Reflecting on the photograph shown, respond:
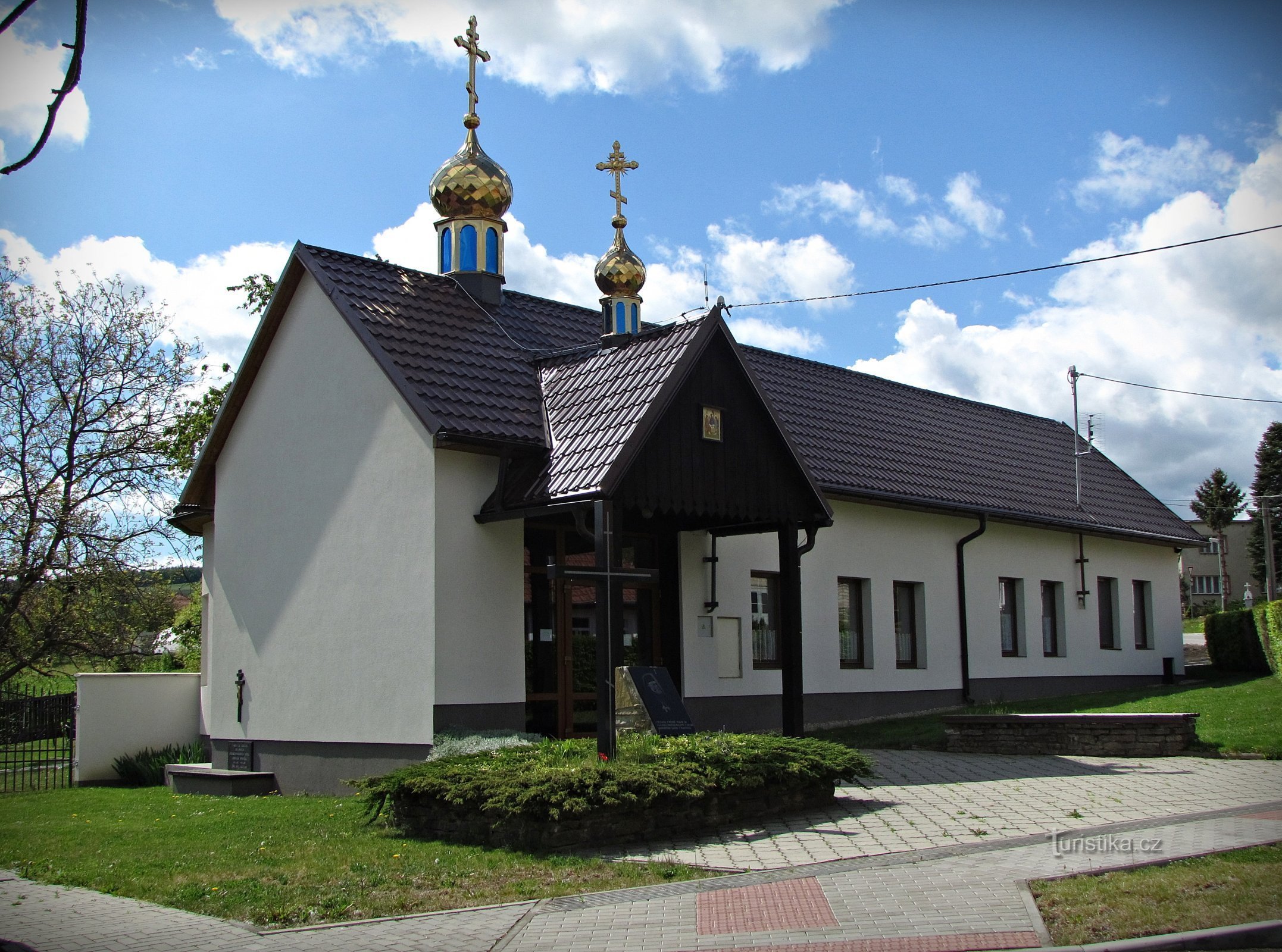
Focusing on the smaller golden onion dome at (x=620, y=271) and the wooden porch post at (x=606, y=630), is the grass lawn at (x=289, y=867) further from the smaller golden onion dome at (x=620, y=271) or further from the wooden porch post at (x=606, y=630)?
the smaller golden onion dome at (x=620, y=271)

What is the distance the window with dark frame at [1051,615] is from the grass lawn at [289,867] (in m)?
15.0

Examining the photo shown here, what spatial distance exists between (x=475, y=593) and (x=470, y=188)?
7.74m

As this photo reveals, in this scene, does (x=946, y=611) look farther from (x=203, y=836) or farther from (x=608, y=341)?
(x=203, y=836)

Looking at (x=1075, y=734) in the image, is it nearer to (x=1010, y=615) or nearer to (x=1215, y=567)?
(x=1010, y=615)

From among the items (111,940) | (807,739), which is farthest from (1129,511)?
(111,940)

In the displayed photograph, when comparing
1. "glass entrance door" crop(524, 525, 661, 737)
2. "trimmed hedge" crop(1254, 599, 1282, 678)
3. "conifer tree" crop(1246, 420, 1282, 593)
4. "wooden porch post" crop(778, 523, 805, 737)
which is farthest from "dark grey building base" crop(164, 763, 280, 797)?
"conifer tree" crop(1246, 420, 1282, 593)

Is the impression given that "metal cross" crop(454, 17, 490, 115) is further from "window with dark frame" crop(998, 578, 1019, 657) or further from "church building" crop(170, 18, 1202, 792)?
"window with dark frame" crop(998, 578, 1019, 657)

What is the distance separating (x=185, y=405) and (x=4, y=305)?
407 cm

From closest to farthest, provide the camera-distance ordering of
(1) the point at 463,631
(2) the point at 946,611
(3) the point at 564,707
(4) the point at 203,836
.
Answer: (4) the point at 203,836
(1) the point at 463,631
(3) the point at 564,707
(2) the point at 946,611

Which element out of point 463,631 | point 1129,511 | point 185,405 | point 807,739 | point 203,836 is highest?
point 185,405

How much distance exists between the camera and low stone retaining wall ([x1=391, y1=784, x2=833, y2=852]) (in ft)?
30.7

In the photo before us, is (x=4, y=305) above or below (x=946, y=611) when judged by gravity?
above

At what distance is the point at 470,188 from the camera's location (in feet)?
61.0

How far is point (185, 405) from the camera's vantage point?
26.9 metres
